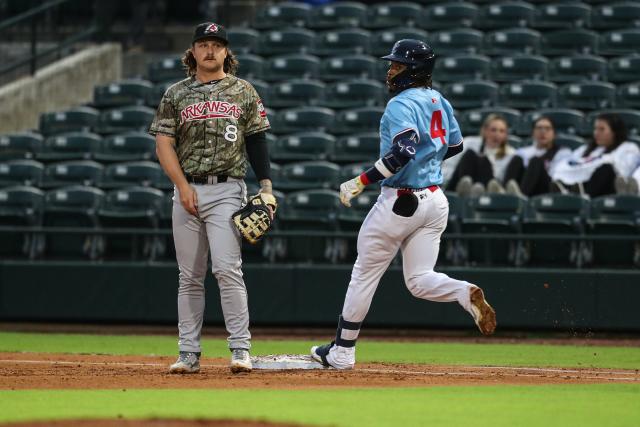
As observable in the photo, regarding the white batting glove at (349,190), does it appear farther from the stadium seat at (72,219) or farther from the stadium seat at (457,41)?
the stadium seat at (457,41)

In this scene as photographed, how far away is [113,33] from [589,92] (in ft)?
25.2

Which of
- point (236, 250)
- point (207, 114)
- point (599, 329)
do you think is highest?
point (207, 114)

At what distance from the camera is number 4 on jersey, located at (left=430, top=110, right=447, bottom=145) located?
7242 mm

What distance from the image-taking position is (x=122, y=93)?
1543cm

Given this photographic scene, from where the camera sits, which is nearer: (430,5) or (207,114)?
(207,114)

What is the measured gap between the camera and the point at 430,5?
1711cm

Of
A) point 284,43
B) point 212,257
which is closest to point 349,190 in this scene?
point 212,257

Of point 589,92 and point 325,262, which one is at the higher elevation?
point 589,92

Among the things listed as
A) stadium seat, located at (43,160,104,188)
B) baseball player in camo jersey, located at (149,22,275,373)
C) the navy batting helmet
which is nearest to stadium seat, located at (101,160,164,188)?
stadium seat, located at (43,160,104,188)

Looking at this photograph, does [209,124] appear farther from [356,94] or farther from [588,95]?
[588,95]

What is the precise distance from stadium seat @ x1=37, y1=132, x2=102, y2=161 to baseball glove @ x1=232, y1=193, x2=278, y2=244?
7461 mm

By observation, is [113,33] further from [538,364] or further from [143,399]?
[143,399]

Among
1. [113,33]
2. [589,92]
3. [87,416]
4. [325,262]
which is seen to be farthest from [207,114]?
[113,33]

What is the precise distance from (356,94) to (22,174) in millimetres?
3968
